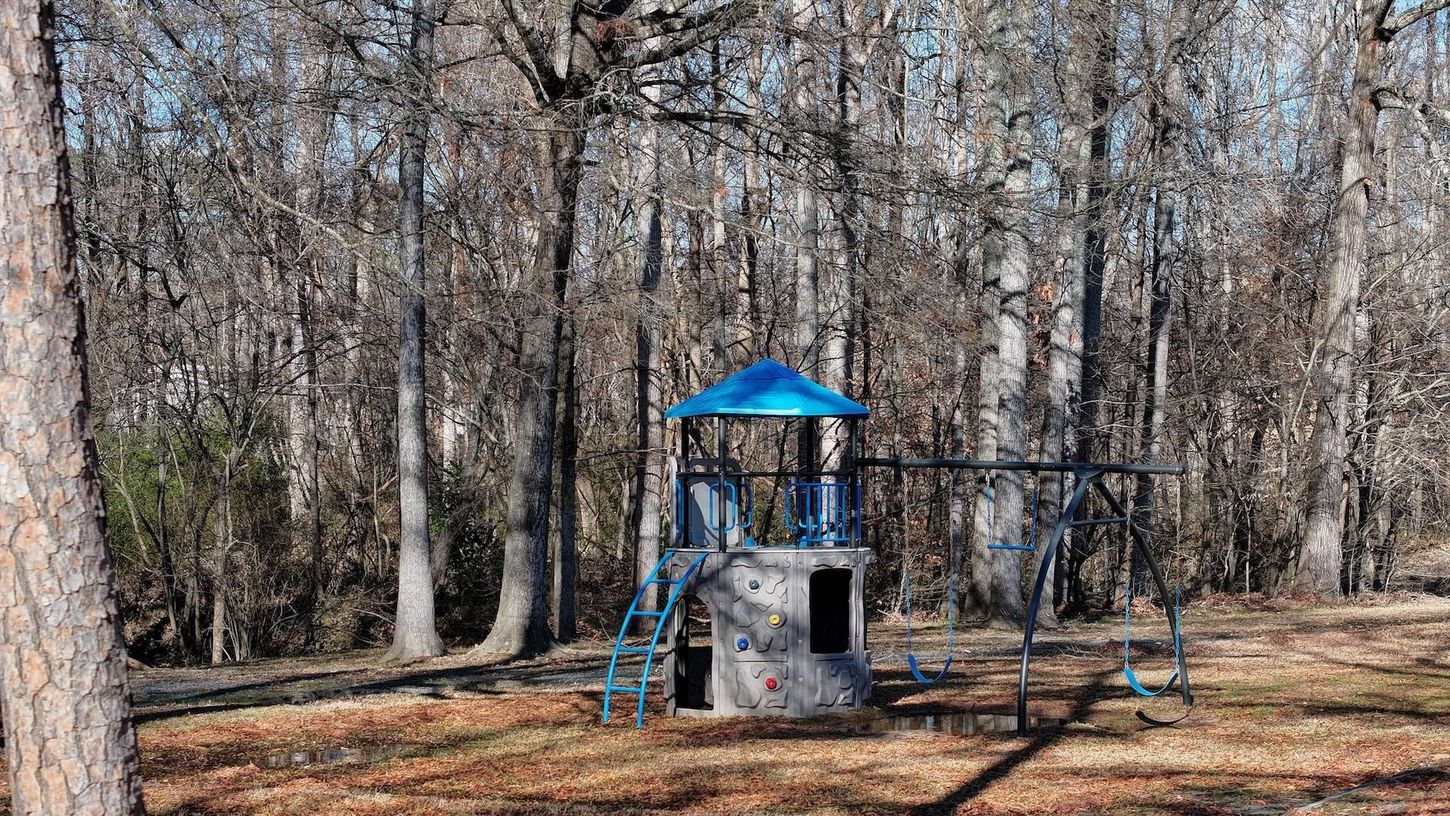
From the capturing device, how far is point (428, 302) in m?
18.1

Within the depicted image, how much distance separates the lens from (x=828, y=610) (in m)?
12.8

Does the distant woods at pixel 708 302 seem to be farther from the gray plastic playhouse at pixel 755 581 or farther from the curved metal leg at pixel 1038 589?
the curved metal leg at pixel 1038 589

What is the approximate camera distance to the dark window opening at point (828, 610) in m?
12.7

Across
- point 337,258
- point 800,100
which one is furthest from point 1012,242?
point 337,258

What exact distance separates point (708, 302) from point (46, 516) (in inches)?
663

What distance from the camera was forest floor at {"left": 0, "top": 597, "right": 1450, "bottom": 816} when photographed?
7.75m

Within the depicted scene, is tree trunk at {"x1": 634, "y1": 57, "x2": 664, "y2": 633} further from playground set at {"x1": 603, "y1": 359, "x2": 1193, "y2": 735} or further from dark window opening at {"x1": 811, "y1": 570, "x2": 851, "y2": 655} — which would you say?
playground set at {"x1": 603, "y1": 359, "x2": 1193, "y2": 735}

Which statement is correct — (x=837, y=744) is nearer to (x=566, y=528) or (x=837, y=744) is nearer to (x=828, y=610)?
(x=828, y=610)

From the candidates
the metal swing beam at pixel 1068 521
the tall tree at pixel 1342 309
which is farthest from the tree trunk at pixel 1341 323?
the metal swing beam at pixel 1068 521

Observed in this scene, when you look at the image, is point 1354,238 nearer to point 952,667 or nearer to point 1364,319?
point 1364,319

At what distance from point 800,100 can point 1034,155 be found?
2.91 m

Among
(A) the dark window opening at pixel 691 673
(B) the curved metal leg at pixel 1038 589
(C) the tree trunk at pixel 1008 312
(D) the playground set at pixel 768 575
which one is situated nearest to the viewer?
(B) the curved metal leg at pixel 1038 589

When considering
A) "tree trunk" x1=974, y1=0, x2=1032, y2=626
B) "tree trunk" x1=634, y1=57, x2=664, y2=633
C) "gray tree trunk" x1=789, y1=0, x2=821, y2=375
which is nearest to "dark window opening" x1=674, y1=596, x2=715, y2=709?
"gray tree trunk" x1=789, y1=0, x2=821, y2=375

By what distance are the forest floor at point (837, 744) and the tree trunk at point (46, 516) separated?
10.5 feet
